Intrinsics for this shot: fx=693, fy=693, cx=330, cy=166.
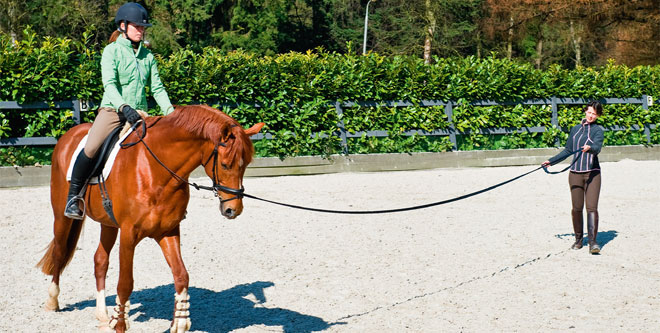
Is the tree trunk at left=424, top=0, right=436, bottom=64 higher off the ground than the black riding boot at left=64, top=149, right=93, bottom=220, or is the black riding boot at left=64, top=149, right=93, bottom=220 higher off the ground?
the tree trunk at left=424, top=0, right=436, bottom=64

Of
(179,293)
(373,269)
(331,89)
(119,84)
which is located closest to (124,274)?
(179,293)

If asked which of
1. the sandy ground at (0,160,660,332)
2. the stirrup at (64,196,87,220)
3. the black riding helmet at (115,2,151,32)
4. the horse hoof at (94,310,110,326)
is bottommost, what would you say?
the sandy ground at (0,160,660,332)

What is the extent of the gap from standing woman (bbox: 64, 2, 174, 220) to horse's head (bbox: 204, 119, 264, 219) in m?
1.02

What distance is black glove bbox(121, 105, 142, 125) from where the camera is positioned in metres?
5.65

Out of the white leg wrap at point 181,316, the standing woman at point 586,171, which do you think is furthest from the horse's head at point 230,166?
the standing woman at point 586,171

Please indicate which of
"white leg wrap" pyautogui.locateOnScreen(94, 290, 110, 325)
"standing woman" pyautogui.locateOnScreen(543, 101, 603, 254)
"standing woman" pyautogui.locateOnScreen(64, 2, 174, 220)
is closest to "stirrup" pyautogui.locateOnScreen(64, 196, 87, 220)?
"standing woman" pyautogui.locateOnScreen(64, 2, 174, 220)

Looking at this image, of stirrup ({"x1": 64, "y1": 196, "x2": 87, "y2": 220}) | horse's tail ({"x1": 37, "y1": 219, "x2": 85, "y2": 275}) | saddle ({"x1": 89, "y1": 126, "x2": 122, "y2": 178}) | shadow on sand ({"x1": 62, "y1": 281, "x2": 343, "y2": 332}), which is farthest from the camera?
horse's tail ({"x1": 37, "y1": 219, "x2": 85, "y2": 275})

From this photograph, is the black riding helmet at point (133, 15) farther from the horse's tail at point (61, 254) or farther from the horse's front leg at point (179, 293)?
the horse's tail at point (61, 254)

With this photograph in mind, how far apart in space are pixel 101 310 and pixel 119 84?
201 cm

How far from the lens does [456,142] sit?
19.0 meters

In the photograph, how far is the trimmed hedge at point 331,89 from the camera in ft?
47.4

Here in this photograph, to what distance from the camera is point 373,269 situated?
8.20m

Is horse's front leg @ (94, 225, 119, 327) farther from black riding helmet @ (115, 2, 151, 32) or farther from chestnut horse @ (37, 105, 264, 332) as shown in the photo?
black riding helmet @ (115, 2, 151, 32)

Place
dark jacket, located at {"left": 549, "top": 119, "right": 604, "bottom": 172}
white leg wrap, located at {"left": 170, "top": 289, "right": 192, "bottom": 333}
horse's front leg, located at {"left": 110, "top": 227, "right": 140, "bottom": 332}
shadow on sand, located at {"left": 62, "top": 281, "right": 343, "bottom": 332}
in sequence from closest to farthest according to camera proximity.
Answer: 1. white leg wrap, located at {"left": 170, "top": 289, "right": 192, "bottom": 333}
2. horse's front leg, located at {"left": 110, "top": 227, "right": 140, "bottom": 332}
3. shadow on sand, located at {"left": 62, "top": 281, "right": 343, "bottom": 332}
4. dark jacket, located at {"left": 549, "top": 119, "right": 604, "bottom": 172}
